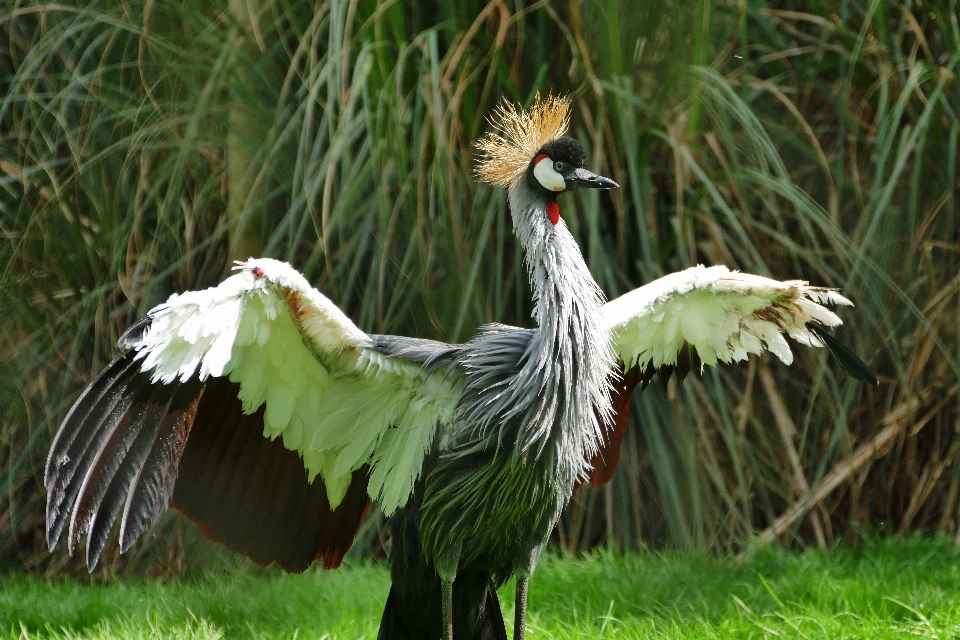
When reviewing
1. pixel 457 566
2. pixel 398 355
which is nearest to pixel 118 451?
pixel 398 355

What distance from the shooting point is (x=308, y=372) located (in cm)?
308

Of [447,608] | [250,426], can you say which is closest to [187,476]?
[250,426]

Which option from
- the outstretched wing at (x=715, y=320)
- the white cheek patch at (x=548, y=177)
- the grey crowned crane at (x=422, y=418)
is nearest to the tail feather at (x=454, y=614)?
the grey crowned crane at (x=422, y=418)

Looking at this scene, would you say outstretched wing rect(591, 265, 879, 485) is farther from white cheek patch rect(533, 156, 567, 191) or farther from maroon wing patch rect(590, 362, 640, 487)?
white cheek patch rect(533, 156, 567, 191)

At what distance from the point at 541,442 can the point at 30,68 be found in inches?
118

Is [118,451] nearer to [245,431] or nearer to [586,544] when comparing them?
[245,431]

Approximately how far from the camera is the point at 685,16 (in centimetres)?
436

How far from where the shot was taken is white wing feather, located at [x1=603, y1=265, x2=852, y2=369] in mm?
3195

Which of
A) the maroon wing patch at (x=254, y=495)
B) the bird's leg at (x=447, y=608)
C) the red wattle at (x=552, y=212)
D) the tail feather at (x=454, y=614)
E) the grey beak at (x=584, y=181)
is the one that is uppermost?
the grey beak at (x=584, y=181)

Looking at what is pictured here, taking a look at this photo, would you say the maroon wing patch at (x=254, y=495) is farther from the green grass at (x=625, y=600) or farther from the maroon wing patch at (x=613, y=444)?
the maroon wing patch at (x=613, y=444)

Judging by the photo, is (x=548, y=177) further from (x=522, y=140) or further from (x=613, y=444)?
(x=613, y=444)

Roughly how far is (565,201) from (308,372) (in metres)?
1.69

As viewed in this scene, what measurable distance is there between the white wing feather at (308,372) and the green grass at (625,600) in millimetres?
711

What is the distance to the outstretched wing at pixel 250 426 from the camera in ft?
8.68
